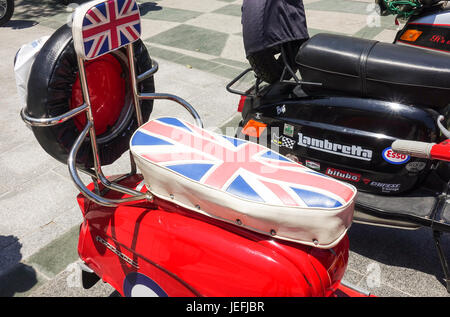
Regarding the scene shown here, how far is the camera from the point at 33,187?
3.36 metres

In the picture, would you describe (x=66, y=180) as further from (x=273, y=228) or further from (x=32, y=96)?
(x=273, y=228)

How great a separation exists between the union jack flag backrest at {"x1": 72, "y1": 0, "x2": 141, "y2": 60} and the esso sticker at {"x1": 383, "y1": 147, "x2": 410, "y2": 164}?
151cm

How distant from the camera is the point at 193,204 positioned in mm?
1687

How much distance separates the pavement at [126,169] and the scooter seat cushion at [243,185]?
113 centimetres

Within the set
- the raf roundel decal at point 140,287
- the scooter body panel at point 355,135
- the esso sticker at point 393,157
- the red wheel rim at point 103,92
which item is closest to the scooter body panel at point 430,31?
the scooter body panel at point 355,135

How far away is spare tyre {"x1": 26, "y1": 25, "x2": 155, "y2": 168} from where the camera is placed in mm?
1681

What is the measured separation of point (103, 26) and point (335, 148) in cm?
153

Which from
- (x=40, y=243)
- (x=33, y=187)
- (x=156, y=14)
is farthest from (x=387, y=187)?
(x=156, y=14)

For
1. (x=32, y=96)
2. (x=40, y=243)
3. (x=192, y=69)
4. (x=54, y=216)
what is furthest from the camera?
(x=192, y=69)

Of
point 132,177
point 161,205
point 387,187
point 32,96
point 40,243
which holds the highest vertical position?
point 32,96

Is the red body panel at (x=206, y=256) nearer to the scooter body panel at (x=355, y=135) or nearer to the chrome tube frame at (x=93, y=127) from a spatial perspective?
the chrome tube frame at (x=93, y=127)

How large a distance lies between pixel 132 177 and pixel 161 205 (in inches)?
22.3

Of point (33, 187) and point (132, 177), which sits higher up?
point (132, 177)

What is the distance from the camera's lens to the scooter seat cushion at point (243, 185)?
148 cm
